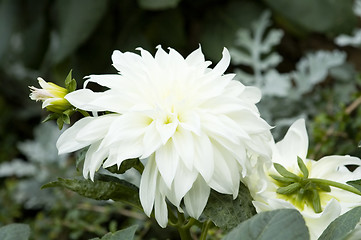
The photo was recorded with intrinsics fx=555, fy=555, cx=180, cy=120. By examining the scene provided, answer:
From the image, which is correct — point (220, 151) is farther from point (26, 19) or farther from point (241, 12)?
point (26, 19)

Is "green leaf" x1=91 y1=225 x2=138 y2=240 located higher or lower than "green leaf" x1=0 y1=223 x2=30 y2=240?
higher

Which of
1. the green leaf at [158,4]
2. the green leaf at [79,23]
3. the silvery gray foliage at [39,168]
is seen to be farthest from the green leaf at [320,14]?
the silvery gray foliage at [39,168]

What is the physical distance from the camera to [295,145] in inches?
15.1

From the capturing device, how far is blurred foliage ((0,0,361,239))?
2.56 feet

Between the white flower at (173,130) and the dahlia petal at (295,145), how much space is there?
5 centimetres

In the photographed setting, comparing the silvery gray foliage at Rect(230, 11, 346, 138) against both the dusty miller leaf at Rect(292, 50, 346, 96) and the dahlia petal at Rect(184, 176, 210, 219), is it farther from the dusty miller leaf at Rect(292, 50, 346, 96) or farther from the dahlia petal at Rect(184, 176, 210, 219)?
the dahlia petal at Rect(184, 176, 210, 219)

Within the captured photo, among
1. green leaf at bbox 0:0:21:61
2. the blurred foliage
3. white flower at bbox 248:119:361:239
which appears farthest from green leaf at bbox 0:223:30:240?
green leaf at bbox 0:0:21:61

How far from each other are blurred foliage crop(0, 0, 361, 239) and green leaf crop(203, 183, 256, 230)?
13.2 inches

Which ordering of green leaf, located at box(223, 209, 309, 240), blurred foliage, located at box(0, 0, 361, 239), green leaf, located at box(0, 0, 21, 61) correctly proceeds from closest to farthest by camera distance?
green leaf, located at box(223, 209, 309, 240)
blurred foliage, located at box(0, 0, 361, 239)
green leaf, located at box(0, 0, 21, 61)

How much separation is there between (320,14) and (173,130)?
25.3 inches

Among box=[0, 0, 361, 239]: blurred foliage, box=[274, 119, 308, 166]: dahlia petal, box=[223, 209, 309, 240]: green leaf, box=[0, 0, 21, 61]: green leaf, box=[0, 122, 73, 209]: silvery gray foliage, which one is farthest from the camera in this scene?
box=[0, 0, 21, 61]: green leaf

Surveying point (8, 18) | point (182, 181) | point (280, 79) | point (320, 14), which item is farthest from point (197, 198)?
point (8, 18)

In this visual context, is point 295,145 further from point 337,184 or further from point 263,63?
point 263,63

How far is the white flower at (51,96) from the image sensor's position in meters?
0.32
